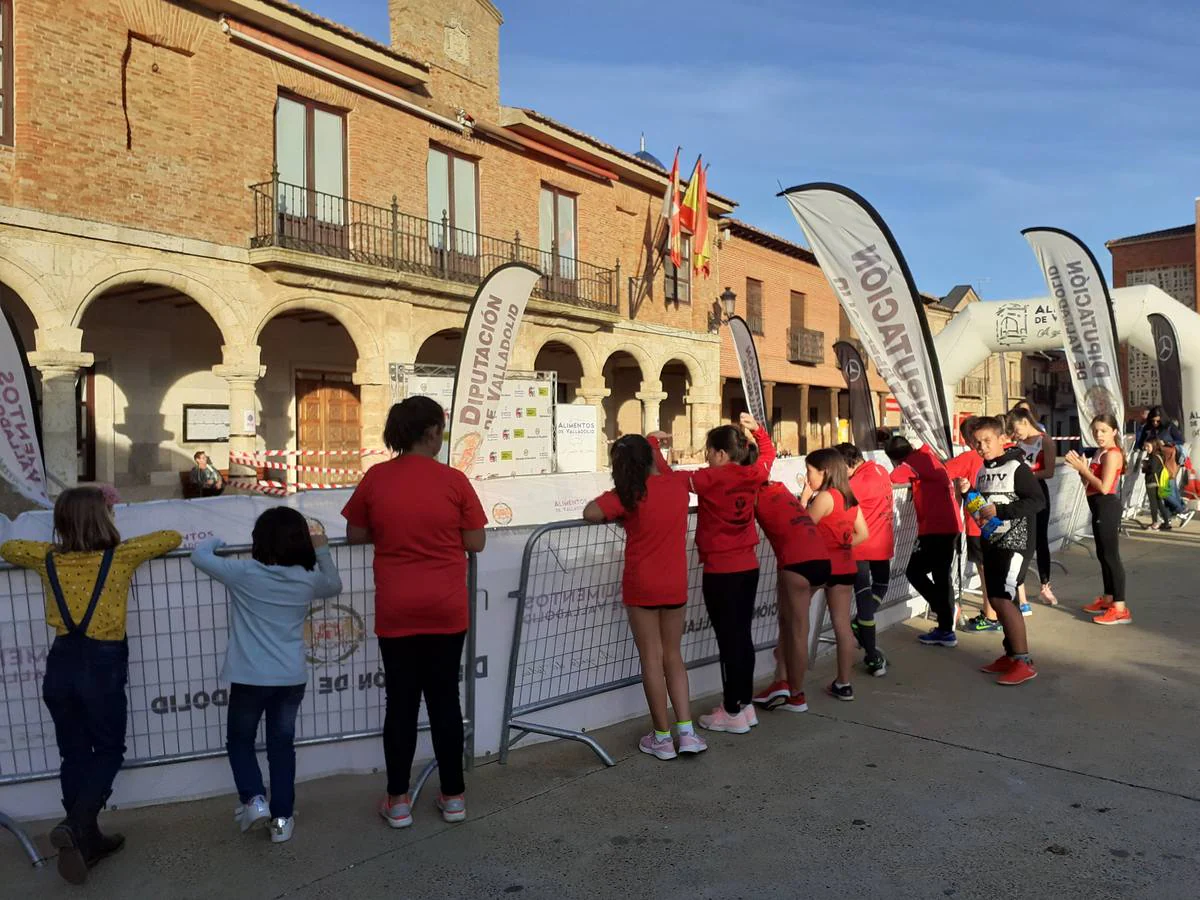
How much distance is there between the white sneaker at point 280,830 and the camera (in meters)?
3.40

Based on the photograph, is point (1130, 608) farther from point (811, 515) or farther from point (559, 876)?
point (559, 876)

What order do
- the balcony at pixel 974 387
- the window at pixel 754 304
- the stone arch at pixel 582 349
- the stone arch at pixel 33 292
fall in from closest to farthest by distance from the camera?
the stone arch at pixel 33 292, the stone arch at pixel 582 349, the window at pixel 754 304, the balcony at pixel 974 387

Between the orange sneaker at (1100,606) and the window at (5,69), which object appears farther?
the window at (5,69)

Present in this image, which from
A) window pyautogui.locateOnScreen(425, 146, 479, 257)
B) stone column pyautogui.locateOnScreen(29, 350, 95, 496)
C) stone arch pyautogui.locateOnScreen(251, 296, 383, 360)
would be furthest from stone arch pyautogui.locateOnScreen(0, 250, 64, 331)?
window pyautogui.locateOnScreen(425, 146, 479, 257)

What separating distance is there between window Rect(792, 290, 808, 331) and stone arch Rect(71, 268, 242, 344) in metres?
19.1

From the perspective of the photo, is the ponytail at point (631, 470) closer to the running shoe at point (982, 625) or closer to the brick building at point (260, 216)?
the running shoe at point (982, 625)

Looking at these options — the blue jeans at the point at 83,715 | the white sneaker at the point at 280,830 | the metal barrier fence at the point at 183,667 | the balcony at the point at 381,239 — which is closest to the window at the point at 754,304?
the balcony at the point at 381,239

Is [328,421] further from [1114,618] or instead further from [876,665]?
[1114,618]

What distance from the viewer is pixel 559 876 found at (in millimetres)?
3098

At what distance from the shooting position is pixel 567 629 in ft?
14.7

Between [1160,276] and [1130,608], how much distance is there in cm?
3567

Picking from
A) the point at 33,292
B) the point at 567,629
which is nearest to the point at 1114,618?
A: the point at 567,629

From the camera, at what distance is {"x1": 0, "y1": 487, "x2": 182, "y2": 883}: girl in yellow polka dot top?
3.23 metres

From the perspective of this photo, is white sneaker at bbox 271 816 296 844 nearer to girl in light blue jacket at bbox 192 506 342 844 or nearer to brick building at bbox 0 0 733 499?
girl in light blue jacket at bbox 192 506 342 844
